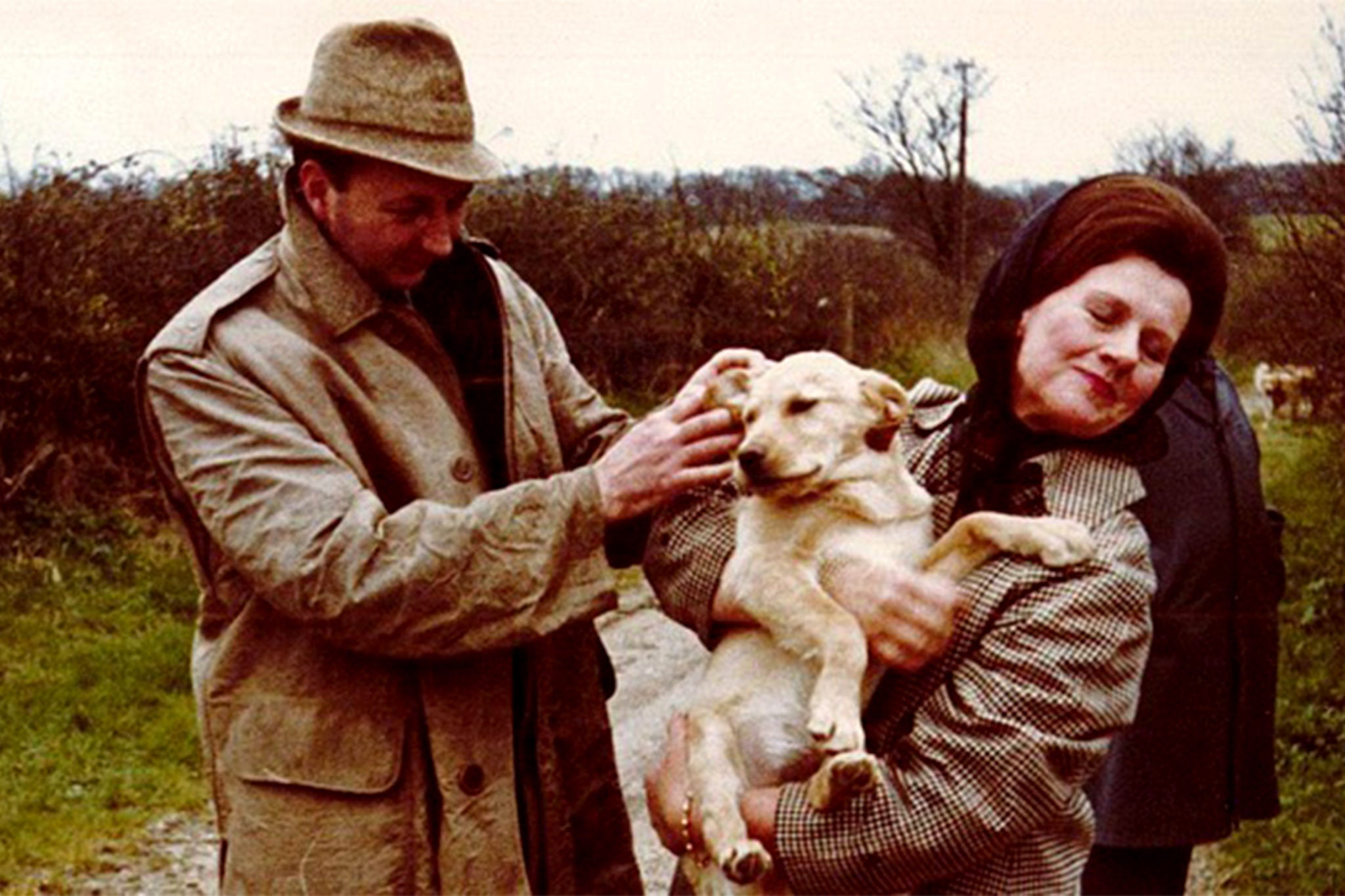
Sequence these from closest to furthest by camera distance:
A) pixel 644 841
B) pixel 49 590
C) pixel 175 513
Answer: pixel 175 513 < pixel 644 841 < pixel 49 590

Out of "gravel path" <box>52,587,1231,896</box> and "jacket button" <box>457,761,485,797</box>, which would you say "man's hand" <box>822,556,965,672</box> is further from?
"gravel path" <box>52,587,1231,896</box>

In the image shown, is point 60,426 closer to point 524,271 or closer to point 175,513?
point 524,271

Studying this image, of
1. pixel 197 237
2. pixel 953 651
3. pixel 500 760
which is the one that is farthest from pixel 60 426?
pixel 953 651

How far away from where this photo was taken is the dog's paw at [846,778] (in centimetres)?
281

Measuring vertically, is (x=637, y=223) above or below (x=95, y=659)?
above

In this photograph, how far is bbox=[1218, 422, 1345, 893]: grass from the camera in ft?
22.8

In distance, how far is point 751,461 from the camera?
10.7 ft

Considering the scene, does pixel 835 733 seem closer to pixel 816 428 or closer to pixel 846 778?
pixel 846 778

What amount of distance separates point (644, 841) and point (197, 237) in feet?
19.5

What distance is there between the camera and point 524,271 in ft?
50.6

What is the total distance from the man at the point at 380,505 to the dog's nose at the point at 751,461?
0.18 ft

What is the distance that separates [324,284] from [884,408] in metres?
1.19

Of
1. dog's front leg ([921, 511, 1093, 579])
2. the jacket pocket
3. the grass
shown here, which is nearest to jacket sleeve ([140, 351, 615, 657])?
the jacket pocket

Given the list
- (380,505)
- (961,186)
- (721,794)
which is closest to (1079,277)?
(721,794)
